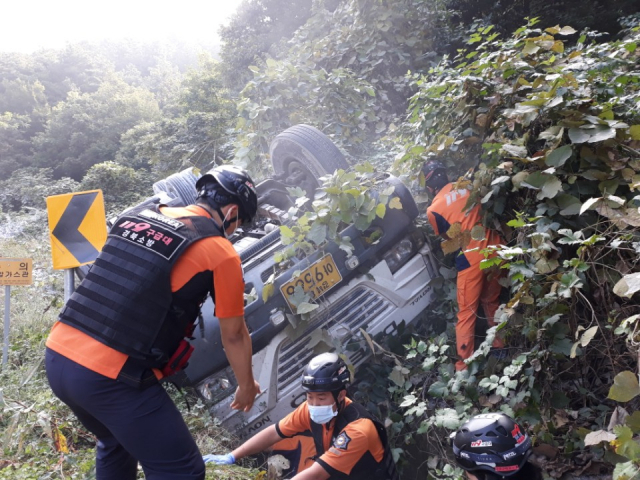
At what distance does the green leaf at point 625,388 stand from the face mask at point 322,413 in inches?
59.9

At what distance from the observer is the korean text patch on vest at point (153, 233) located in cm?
217

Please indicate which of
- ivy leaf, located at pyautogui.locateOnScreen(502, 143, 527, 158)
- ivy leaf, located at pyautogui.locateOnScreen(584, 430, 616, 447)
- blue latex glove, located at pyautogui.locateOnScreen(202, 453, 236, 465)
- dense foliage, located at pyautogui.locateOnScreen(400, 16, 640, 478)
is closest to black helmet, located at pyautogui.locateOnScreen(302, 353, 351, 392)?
dense foliage, located at pyautogui.locateOnScreen(400, 16, 640, 478)

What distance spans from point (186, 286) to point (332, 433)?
1.38 meters

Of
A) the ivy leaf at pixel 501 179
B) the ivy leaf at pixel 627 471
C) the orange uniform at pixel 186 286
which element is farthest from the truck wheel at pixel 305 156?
the ivy leaf at pixel 627 471

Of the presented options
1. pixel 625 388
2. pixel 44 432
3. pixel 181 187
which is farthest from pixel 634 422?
pixel 181 187

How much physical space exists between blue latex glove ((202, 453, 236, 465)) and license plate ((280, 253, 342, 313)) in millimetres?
945

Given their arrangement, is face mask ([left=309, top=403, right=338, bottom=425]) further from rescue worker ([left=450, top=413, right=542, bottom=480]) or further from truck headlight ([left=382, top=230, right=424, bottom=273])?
truck headlight ([left=382, top=230, right=424, bottom=273])

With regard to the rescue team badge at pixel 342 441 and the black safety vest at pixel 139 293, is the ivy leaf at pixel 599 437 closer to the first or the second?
the rescue team badge at pixel 342 441

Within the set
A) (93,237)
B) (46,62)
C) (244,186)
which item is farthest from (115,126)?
(244,186)

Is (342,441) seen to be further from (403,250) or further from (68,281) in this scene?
(68,281)

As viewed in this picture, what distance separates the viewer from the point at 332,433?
9.91 feet

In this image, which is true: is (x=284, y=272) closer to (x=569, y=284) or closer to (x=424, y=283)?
(x=424, y=283)

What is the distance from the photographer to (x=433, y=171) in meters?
4.18

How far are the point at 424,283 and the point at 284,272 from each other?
1146 mm
